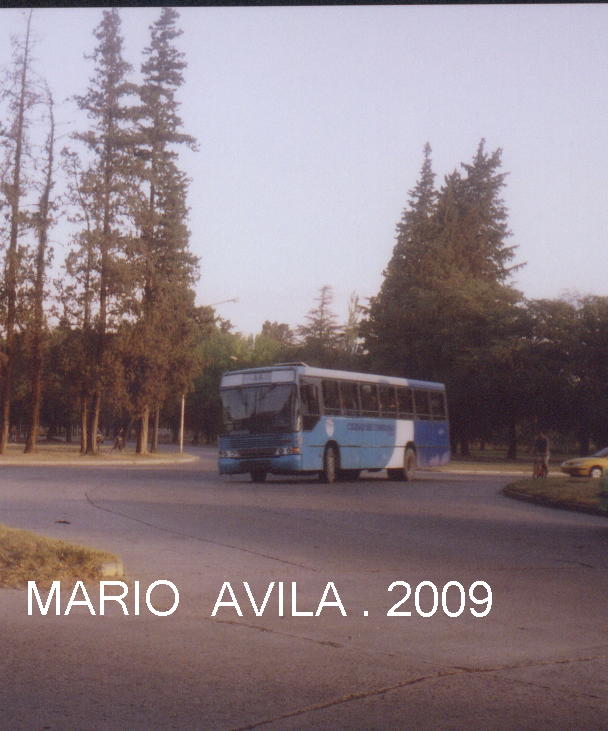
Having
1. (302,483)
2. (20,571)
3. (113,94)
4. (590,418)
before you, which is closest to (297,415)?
(302,483)

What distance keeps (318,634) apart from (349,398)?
70.9 ft

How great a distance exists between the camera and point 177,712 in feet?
18.9

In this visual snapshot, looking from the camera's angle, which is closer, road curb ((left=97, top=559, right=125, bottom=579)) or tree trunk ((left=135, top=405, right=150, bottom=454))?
road curb ((left=97, top=559, right=125, bottom=579))

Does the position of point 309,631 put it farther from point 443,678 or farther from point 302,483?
point 302,483

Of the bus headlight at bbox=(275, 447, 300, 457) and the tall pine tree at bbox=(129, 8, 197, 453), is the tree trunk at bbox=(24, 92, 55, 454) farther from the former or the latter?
the bus headlight at bbox=(275, 447, 300, 457)

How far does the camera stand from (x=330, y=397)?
93.8ft

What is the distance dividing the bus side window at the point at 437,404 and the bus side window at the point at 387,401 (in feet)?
10.9

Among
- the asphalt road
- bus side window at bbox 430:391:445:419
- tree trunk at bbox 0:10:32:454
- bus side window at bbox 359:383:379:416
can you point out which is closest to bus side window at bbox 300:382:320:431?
bus side window at bbox 359:383:379:416

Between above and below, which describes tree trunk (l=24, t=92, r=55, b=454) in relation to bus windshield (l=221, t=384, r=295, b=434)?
above

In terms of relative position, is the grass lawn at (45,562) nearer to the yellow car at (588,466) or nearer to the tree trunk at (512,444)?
the yellow car at (588,466)

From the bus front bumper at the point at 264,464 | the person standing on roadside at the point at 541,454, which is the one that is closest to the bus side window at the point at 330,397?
the bus front bumper at the point at 264,464

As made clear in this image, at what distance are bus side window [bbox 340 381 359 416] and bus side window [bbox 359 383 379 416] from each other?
0.31 meters

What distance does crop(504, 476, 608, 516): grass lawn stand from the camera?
22.2m

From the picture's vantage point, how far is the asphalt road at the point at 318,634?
19.2ft
